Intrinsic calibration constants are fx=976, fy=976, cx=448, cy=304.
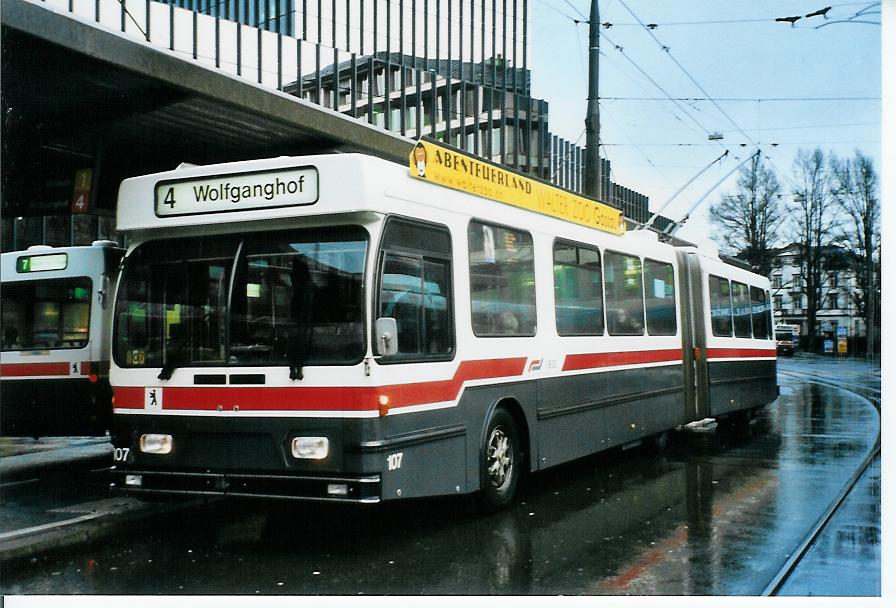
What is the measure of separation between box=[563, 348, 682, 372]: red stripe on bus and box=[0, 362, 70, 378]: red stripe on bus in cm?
627

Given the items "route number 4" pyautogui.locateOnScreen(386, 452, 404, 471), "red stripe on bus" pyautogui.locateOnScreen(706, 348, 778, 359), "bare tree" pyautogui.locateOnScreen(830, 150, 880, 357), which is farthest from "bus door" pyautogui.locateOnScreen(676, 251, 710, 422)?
"route number 4" pyautogui.locateOnScreen(386, 452, 404, 471)

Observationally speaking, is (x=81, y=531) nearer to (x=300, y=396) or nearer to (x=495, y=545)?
(x=300, y=396)

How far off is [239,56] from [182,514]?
29103 mm

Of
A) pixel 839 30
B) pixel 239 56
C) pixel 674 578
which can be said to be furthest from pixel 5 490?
pixel 239 56

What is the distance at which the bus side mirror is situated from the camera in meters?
7.11

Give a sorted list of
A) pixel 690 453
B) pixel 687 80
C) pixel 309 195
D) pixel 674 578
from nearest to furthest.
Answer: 1. pixel 674 578
2. pixel 309 195
3. pixel 690 453
4. pixel 687 80

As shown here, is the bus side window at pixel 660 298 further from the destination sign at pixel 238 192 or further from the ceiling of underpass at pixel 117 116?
the destination sign at pixel 238 192

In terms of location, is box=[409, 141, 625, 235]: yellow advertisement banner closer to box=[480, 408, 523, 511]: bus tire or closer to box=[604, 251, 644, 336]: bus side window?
box=[604, 251, 644, 336]: bus side window

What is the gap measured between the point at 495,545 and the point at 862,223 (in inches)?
191

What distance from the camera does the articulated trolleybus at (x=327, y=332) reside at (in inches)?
286

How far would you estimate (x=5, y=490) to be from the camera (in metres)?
10.8

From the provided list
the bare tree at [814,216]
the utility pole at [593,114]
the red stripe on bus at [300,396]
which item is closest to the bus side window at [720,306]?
the bare tree at [814,216]

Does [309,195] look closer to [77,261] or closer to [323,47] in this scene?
[77,261]

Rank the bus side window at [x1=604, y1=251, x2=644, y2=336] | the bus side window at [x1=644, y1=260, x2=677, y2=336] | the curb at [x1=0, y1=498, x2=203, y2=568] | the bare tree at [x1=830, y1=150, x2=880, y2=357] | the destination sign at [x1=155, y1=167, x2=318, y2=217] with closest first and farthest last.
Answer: the destination sign at [x1=155, y1=167, x2=318, y2=217], the curb at [x1=0, y1=498, x2=203, y2=568], the bare tree at [x1=830, y1=150, x2=880, y2=357], the bus side window at [x1=604, y1=251, x2=644, y2=336], the bus side window at [x1=644, y1=260, x2=677, y2=336]
